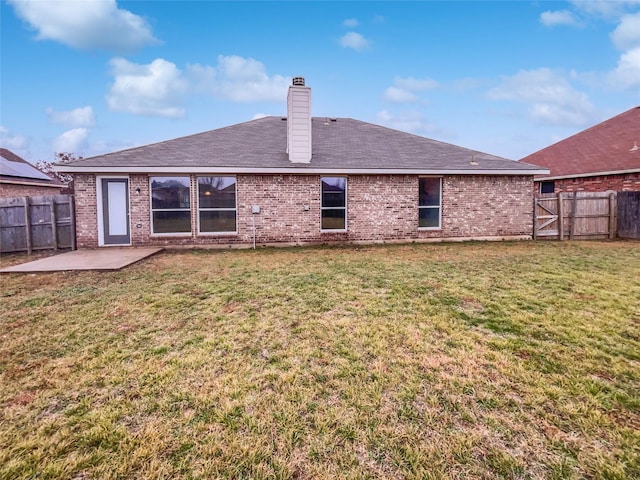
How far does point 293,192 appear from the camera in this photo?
Result: 11094mm

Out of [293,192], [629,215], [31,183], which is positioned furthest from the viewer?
[31,183]

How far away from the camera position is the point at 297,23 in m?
15.0

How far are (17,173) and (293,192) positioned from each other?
1811 cm

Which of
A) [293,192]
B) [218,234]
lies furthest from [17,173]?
[293,192]

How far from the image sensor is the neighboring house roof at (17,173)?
1766 cm

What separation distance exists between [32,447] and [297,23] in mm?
17278

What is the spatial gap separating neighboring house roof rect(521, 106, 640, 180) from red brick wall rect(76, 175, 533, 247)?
18.1 ft

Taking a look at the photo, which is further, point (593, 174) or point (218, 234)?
point (593, 174)

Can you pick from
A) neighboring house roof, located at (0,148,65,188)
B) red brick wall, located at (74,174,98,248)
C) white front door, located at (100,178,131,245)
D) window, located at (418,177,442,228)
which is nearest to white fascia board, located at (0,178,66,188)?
neighboring house roof, located at (0,148,65,188)

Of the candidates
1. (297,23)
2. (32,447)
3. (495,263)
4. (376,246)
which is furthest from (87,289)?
(297,23)

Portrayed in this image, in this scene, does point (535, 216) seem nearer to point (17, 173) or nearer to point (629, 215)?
point (629, 215)

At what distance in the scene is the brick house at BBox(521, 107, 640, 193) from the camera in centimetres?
1425

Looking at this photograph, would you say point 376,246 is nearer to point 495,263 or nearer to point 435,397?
point 495,263

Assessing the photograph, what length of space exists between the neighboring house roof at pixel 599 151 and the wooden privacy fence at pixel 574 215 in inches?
111
